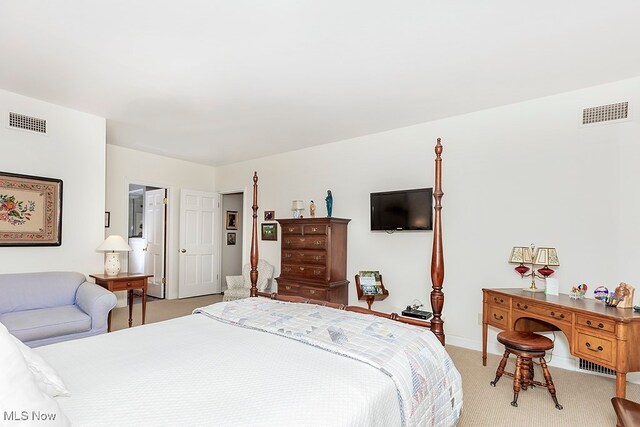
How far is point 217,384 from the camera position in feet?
4.42

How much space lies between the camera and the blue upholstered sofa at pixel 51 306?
2893mm

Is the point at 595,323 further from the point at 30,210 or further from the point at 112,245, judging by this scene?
the point at 30,210

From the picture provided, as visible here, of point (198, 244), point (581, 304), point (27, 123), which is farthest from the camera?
point (198, 244)

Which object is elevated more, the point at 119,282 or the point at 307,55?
the point at 307,55

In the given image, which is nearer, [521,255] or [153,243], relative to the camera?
[521,255]

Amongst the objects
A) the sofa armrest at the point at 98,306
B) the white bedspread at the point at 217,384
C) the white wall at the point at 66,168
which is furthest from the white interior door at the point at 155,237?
the white bedspread at the point at 217,384

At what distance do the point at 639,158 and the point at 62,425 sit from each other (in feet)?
13.6

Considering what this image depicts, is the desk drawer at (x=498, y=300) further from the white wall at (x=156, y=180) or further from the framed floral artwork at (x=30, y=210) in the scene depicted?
the white wall at (x=156, y=180)

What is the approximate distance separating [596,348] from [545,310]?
423mm

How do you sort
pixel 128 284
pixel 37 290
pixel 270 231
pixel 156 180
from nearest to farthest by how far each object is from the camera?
pixel 37 290
pixel 128 284
pixel 270 231
pixel 156 180

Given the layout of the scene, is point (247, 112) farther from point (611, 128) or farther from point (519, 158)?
point (611, 128)

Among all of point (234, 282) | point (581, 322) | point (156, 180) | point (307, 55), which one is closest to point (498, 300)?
point (581, 322)

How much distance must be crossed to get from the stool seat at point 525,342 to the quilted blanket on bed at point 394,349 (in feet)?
3.03

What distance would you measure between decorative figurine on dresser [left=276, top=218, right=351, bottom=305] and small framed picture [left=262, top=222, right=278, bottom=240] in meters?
0.79
